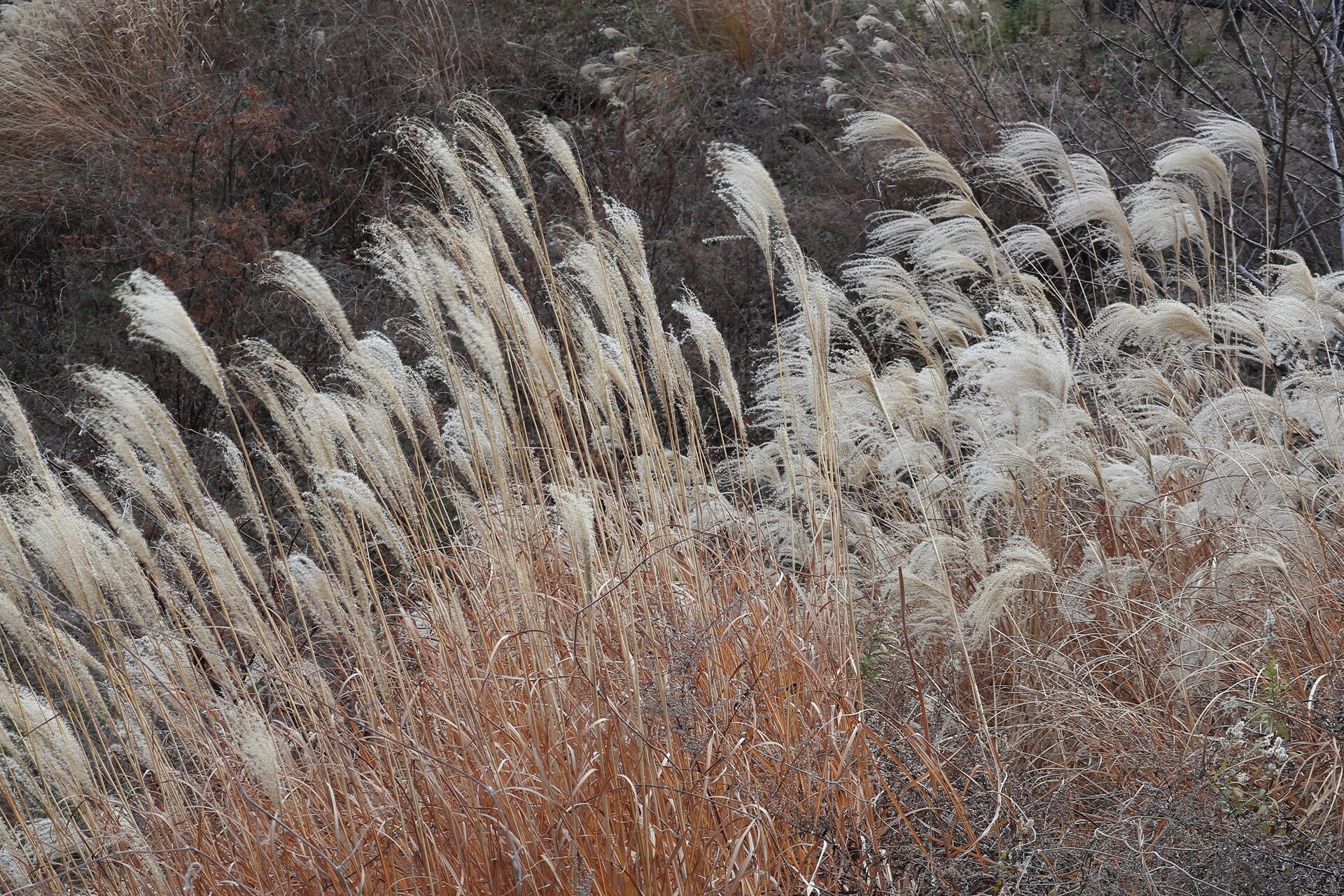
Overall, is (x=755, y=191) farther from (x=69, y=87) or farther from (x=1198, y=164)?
(x=69, y=87)

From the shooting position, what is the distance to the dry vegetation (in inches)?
95.0

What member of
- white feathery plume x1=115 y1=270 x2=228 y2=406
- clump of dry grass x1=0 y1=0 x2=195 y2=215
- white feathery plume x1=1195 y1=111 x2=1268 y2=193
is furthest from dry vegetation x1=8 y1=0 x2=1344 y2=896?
clump of dry grass x1=0 y1=0 x2=195 y2=215

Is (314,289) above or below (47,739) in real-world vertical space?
above

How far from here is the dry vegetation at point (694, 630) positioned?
241 cm

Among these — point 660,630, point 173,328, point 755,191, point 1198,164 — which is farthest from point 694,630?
point 1198,164

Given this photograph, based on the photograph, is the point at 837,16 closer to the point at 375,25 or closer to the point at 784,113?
the point at 784,113

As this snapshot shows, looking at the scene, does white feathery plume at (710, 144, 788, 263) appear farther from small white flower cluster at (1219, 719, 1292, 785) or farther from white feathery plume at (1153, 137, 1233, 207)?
white feathery plume at (1153, 137, 1233, 207)

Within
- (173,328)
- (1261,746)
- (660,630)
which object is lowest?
(1261,746)

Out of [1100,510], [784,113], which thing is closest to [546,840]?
[1100,510]

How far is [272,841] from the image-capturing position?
2391mm

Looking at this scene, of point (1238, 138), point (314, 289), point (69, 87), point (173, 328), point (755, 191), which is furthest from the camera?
point (69, 87)

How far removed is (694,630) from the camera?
8.90 feet

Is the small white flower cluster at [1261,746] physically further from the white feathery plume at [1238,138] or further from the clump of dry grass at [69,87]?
the clump of dry grass at [69,87]

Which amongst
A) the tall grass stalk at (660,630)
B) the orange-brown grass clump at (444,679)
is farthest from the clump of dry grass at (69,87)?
the orange-brown grass clump at (444,679)
